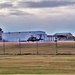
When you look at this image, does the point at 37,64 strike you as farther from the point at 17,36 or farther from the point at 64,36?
the point at 64,36

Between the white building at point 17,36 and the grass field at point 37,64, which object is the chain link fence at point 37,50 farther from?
the white building at point 17,36

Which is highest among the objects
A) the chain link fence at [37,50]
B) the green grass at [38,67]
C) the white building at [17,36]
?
the white building at [17,36]

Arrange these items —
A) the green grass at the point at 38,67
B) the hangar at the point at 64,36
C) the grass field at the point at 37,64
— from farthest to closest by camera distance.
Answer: the hangar at the point at 64,36, the green grass at the point at 38,67, the grass field at the point at 37,64

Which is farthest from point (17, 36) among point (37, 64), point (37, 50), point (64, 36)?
point (37, 64)

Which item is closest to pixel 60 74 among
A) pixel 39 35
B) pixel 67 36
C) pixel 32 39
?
pixel 32 39

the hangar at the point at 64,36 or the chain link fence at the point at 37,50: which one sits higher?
the hangar at the point at 64,36

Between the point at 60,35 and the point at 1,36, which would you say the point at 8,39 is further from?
the point at 60,35

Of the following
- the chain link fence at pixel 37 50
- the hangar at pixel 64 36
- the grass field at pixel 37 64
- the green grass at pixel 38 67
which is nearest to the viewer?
the grass field at pixel 37 64

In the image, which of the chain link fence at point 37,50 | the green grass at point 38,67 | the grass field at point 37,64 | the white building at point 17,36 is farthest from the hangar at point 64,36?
the green grass at point 38,67

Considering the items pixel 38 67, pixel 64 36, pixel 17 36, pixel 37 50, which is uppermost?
pixel 64 36

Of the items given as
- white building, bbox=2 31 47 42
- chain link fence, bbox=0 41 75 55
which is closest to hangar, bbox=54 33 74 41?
white building, bbox=2 31 47 42

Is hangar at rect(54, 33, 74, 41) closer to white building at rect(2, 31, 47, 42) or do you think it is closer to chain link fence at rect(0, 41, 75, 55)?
white building at rect(2, 31, 47, 42)

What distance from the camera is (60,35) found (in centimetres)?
12662

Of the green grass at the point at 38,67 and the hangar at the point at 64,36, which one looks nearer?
the green grass at the point at 38,67
